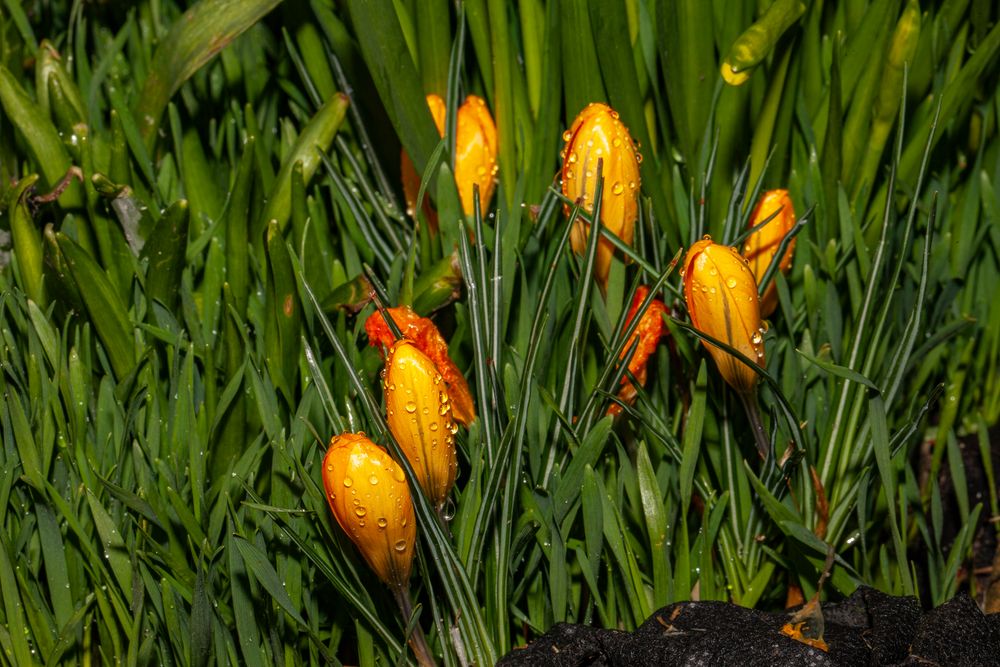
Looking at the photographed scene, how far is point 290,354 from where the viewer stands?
1282 mm

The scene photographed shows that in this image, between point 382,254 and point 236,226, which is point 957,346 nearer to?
point 382,254

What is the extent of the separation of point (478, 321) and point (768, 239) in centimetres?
39

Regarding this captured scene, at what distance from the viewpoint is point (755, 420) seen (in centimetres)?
115

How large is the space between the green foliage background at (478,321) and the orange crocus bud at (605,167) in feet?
0.27

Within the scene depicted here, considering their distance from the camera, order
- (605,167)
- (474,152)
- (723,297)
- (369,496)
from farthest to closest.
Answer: (474,152), (605,167), (723,297), (369,496)

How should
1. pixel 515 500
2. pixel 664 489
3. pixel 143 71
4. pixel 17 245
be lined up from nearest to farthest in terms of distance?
pixel 515 500
pixel 664 489
pixel 17 245
pixel 143 71

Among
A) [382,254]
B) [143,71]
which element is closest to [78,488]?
[382,254]

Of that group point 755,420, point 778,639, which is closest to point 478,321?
point 755,420

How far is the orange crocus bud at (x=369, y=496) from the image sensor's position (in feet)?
2.99

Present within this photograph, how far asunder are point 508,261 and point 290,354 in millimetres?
288

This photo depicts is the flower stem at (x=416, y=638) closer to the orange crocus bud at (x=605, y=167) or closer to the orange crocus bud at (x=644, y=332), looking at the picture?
the orange crocus bud at (x=644, y=332)

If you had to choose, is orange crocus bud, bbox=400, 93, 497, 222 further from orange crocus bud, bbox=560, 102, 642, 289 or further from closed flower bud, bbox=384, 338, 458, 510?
closed flower bud, bbox=384, 338, 458, 510

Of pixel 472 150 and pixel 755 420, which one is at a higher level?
pixel 472 150

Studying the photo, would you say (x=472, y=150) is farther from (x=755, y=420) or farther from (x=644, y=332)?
(x=755, y=420)
